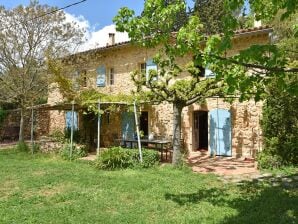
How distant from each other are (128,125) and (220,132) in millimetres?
5190

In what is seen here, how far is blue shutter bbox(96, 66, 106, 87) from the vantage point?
19.7 meters

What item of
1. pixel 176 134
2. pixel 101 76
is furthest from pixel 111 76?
pixel 176 134

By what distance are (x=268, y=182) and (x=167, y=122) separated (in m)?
7.73

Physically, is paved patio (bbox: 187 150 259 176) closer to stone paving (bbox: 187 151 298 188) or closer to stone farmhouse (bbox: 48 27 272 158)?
stone paving (bbox: 187 151 298 188)

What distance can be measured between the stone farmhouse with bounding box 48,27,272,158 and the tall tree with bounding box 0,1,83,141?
1222 mm

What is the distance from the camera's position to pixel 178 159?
40.9ft

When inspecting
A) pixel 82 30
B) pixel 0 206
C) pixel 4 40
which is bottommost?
pixel 0 206

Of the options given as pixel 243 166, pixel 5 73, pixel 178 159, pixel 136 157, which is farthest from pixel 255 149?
pixel 5 73

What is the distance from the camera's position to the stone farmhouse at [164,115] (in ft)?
48.4

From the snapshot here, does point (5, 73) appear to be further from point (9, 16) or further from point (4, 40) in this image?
point (9, 16)

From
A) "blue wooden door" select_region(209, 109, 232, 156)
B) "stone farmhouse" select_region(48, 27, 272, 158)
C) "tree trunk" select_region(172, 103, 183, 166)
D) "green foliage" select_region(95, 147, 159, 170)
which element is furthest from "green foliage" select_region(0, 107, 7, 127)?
"tree trunk" select_region(172, 103, 183, 166)

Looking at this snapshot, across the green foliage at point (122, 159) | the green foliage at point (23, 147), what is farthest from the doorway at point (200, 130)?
the green foliage at point (23, 147)

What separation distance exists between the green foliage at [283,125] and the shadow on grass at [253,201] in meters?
2.77

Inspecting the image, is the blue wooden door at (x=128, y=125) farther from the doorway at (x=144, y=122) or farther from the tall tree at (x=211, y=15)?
the tall tree at (x=211, y=15)
